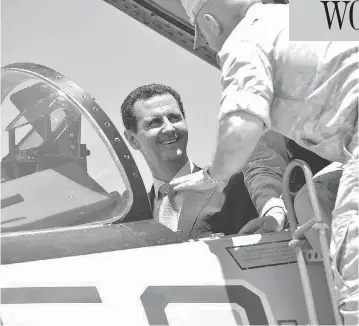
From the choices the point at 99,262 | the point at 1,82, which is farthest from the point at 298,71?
the point at 1,82

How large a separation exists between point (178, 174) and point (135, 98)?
2.04 feet

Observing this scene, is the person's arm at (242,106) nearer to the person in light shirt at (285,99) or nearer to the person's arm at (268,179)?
the person in light shirt at (285,99)

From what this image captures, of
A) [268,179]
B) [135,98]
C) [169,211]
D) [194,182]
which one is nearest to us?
[194,182]

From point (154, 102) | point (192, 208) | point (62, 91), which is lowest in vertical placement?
point (192, 208)

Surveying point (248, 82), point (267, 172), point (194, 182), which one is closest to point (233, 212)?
point (267, 172)

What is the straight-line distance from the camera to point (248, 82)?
180 cm

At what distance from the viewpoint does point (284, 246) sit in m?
2.02

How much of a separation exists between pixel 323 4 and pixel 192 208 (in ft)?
4.21

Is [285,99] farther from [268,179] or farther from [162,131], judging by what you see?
[162,131]

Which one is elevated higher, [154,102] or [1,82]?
[1,82]

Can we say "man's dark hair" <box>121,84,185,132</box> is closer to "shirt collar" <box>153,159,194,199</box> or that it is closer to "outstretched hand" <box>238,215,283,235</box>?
"shirt collar" <box>153,159,194,199</box>

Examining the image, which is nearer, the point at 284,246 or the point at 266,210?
the point at 284,246

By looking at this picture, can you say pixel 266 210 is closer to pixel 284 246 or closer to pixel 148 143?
pixel 284 246

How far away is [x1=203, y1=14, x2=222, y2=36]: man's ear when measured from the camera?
2.10m
